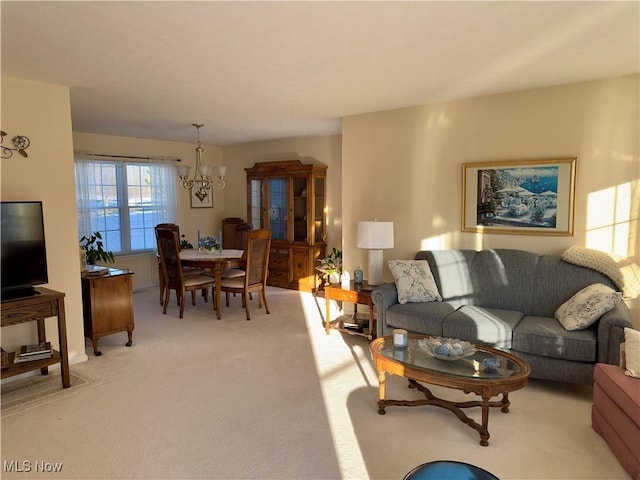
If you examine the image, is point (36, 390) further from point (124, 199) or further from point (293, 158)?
point (293, 158)

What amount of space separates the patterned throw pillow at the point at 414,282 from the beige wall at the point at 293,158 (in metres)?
2.52

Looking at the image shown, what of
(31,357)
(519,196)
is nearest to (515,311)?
(519,196)

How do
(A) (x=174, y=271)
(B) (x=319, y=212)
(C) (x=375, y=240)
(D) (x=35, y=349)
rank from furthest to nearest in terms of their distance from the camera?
(B) (x=319, y=212), (A) (x=174, y=271), (C) (x=375, y=240), (D) (x=35, y=349)

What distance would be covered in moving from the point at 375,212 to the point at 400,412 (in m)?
2.40

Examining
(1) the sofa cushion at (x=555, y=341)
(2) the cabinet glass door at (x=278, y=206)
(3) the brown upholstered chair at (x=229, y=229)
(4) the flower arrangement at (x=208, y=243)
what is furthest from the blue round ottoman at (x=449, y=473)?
(3) the brown upholstered chair at (x=229, y=229)

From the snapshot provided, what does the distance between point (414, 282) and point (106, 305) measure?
2.85 metres

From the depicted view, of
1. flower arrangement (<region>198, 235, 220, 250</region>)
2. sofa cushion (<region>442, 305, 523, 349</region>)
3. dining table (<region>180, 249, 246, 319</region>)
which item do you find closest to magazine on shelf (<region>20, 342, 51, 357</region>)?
dining table (<region>180, 249, 246, 319</region>)

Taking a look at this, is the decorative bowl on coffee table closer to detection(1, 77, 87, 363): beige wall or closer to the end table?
the end table

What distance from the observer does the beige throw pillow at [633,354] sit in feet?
7.84

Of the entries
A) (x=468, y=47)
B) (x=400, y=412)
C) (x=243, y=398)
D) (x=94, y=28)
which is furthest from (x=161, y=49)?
(x=400, y=412)

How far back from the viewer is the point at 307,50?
2.74 metres

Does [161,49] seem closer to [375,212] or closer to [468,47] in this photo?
[468,47]

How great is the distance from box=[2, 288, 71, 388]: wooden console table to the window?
2950mm

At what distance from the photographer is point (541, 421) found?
277cm
